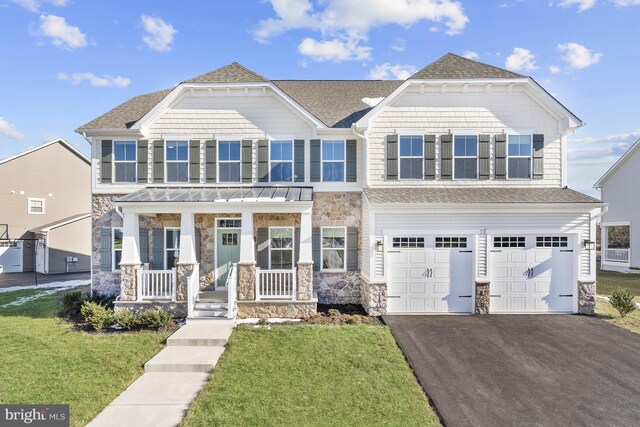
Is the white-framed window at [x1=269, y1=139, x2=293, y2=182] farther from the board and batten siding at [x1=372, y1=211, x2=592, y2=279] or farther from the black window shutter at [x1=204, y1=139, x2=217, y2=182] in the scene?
the board and batten siding at [x1=372, y1=211, x2=592, y2=279]

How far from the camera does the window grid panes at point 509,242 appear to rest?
440 inches

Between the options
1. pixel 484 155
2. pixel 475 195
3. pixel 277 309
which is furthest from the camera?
pixel 484 155

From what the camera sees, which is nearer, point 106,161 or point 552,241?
point 552,241

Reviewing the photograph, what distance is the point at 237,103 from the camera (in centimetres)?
1245

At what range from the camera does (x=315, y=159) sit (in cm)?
1245

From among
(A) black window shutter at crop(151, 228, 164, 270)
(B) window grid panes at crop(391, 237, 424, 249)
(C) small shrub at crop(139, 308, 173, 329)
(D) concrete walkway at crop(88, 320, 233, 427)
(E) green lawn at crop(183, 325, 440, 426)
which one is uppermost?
(B) window grid panes at crop(391, 237, 424, 249)

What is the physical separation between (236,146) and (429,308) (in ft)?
27.7

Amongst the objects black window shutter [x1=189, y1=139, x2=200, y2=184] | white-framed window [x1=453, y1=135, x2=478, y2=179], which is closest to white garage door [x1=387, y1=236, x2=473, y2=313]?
white-framed window [x1=453, y1=135, x2=478, y2=179]

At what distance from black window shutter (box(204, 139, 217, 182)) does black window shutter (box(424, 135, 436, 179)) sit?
24.0 feet

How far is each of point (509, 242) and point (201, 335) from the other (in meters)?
9.52

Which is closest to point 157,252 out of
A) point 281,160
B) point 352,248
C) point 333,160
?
point 281,160

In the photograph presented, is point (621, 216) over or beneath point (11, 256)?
over

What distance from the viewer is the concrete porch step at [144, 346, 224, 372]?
7.37 metres

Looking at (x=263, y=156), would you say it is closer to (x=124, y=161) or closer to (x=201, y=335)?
(x=124, y=161)
